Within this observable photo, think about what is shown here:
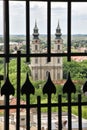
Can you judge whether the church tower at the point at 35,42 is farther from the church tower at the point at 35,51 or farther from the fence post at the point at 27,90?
the fence post at the point at 27,90

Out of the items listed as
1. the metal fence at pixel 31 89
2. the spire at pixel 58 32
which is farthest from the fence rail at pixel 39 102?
the spire at pixel 58 32

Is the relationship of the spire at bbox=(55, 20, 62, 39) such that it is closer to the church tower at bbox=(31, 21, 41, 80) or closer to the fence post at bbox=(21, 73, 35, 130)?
the church tower at bbox=(31, 21, 41, 80)

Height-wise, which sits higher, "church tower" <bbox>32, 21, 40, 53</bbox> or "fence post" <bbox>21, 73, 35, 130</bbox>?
"church tower" <bbox>32, 21, 40, 53</bbox>

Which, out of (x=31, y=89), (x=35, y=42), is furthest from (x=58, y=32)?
(x=31, y=89)

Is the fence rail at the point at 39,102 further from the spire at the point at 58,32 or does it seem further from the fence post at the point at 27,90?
the spire at the point at 58,32

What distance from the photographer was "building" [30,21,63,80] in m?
1.07

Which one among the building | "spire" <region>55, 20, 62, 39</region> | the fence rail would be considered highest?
"spire" <region>55, 20, 62, 39</region>

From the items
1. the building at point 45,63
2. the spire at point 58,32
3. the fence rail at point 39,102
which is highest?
the spire at point 58,32

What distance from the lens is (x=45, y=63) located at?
1092mm

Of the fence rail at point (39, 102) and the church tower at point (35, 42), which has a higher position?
the church tower at point (35, 42)

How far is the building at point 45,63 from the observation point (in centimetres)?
107

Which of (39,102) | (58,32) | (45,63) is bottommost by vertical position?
(39,102)

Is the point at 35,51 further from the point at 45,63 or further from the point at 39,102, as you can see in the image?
the point at 39,102

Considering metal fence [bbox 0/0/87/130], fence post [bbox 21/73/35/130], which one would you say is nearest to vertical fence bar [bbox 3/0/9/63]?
metal fence [bbox 0/0/87/130]
